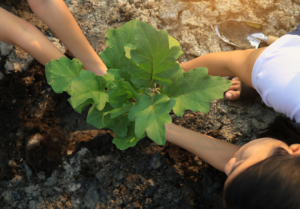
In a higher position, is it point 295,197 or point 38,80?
point 38,80

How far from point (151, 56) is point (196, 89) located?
7.9 inches

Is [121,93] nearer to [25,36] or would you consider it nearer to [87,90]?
[87,90]

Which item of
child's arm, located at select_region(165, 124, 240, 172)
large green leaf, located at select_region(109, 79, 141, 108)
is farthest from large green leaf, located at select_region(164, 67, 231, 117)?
child's arm, located at select_region(165, 124, 240, 172)

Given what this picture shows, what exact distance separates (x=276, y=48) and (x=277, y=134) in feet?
1.64

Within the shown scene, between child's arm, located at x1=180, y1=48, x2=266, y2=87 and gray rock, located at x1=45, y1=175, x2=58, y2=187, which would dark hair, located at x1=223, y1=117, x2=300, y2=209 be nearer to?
child's arm, located at x1=180, y1=48, x2=266, y2=87

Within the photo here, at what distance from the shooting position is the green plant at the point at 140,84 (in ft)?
1.68

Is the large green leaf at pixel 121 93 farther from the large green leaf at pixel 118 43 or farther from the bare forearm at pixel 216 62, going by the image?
the bare forearm at pixel 216 62

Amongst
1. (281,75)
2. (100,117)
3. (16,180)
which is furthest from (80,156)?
(281,75)

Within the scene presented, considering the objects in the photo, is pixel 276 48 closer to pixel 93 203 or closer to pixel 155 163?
pixel 155 163

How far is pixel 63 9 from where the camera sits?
38.4 inches

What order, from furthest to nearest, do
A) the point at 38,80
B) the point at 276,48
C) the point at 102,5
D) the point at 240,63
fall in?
the point at 102,5 < the point at 38,80 < the point at 240,63 < the point at 276,48

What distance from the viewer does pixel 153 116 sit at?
21.6 inches

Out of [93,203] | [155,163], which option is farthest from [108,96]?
[93,203]

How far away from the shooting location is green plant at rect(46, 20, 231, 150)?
0.51 meters
